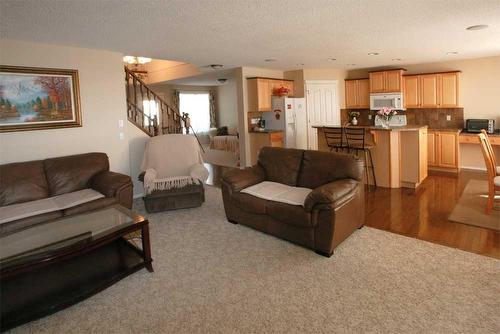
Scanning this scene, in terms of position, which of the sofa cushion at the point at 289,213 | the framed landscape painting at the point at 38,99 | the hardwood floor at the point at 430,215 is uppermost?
the framed landscape painting at the point at 38,99

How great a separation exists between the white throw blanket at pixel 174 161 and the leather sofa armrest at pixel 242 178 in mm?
809

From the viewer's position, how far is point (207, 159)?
29.0ft

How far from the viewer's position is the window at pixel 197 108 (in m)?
11.4

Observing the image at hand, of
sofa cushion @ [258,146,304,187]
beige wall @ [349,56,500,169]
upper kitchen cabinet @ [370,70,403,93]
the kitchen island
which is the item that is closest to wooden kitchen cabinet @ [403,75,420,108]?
upper kitchen cabinet @ [370,70,403,93]

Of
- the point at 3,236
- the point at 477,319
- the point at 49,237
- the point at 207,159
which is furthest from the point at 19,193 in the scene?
the point at 207,159

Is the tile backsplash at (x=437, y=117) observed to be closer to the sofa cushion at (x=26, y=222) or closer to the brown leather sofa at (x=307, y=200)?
the brown leather sofa at (x=307, y=200)

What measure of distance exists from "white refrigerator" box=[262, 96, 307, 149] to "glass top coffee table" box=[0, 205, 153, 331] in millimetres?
4829

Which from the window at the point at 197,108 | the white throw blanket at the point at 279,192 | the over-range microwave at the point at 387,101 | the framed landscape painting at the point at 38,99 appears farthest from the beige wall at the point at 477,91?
the window at the point at 197,108

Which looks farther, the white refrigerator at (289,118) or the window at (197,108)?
the window at (197,108)

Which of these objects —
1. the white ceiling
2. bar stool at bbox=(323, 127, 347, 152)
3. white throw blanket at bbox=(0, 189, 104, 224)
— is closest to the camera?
the white ceiling

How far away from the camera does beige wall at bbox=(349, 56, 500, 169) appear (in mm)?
6430

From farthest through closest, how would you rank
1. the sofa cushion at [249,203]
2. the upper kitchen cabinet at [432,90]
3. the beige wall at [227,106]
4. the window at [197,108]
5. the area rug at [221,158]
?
1. the beige wall at [227,106]
2. the window at [197,108]
3. the area rug at [221,158]
4. the upper kitchen cabinet at [432,90]
5. the sofa cushion at [249,203]

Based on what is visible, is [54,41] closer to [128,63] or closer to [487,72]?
[128,63]

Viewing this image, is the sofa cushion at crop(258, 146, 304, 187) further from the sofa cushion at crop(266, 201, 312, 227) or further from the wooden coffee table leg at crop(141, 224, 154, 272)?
the wooden coffee table leg at crop(141, 224, 154, 272)
